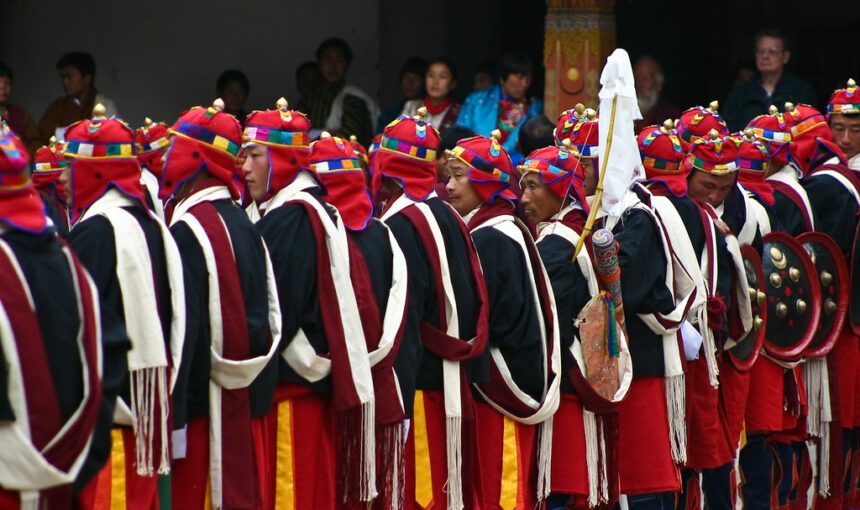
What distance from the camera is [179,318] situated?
504 cm

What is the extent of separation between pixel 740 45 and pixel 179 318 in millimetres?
8580

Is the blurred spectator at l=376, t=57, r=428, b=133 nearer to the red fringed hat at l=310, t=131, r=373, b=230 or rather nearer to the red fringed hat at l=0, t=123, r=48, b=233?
the red fringed hat at l=310, t=131, r=373, b=230

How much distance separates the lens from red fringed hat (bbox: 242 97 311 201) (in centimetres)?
571

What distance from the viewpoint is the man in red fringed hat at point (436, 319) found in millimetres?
6113

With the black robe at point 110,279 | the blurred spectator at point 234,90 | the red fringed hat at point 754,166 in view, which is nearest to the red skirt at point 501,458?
the black robe at point 110,279

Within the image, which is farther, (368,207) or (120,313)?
(368,207)

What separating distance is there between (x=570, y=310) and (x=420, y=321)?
0.78 meters

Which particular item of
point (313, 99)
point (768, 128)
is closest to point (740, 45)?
point (313, 99)

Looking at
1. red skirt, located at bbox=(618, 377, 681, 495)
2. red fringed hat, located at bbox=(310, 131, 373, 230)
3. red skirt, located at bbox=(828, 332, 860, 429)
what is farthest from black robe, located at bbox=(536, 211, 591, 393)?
red skirt, located at bbox=(828, 332, 860, 429)

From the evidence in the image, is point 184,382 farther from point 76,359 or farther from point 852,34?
point 852,34

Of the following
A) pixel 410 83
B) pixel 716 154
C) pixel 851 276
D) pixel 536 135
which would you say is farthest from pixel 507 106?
pixel 716 154

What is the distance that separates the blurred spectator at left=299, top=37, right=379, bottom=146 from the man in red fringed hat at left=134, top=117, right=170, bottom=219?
3676 millimetres

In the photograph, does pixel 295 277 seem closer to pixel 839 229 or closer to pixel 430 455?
pixel 430 455

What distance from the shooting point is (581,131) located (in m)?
7.06
